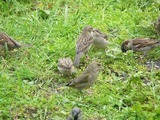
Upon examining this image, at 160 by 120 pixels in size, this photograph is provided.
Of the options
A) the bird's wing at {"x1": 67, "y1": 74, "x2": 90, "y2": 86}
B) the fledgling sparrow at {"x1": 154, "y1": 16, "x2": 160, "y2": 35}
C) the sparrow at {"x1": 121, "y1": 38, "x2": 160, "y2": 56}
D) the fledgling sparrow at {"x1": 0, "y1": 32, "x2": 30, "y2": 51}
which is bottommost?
the bird's wing at {"x1": 67, "y1": 74, "x2": 90, "y2": 86}

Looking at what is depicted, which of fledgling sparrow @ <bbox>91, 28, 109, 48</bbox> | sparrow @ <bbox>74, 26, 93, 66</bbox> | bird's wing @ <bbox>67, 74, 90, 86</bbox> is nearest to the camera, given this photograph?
bird's wing @ <bbox>67, 74, 90, 86</bbox>

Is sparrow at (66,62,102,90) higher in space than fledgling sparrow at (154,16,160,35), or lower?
lower

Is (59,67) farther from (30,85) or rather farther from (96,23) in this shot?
(96,23)

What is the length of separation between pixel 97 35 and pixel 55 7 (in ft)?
5.69

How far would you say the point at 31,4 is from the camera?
37.8 feet

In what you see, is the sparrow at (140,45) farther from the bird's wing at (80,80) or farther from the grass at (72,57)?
the bird's wing at (80,80)

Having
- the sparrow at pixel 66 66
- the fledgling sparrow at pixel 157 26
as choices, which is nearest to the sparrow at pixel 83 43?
the sparrow at pixel 66 66

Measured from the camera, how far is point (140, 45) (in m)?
9.49

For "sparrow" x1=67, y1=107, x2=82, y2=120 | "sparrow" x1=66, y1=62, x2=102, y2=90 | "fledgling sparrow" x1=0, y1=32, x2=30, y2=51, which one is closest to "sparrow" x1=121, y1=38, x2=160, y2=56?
"sparrow" x1=66, y1=62, x2=102, y2=90

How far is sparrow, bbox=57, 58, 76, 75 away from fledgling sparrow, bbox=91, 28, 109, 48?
1.10 meters

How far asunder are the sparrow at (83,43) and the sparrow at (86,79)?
775 millimetres

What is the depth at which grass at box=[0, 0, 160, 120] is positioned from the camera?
7.71m

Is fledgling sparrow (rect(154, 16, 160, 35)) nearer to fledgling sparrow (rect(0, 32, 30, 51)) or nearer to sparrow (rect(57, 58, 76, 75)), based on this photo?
sparrow (rect(57, 58, 76, 75))

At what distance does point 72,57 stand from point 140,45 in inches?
45.9
